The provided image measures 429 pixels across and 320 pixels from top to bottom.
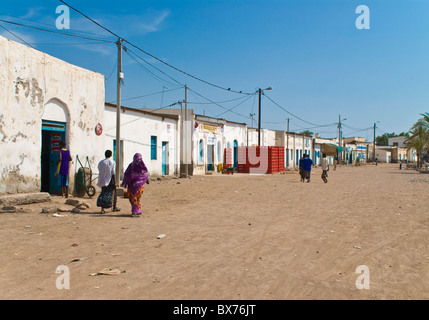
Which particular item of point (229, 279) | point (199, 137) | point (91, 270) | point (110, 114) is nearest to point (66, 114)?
point (110, 114)

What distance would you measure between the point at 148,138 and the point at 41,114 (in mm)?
10867

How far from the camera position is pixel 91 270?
15.5 feet

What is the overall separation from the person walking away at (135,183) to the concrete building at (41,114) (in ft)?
10.8

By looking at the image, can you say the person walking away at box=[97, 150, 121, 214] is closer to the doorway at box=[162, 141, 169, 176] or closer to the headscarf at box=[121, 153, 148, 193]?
the headscarf at box=[121, 153, 148, 193]

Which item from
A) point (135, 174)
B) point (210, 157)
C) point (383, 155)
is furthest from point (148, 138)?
point (383, 155)

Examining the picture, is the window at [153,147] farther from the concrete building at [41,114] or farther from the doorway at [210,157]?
the concrete building at [41,114]

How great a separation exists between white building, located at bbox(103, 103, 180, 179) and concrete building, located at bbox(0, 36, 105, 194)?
13.9 ft

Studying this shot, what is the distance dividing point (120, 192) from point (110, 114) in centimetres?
553

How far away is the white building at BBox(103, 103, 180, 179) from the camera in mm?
18391

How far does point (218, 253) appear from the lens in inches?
222

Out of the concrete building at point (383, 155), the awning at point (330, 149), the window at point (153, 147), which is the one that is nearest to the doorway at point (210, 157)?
the window at point (153, 147)

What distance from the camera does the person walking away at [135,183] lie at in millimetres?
8891

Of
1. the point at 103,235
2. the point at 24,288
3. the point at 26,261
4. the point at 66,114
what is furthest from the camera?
the point at 66,114
